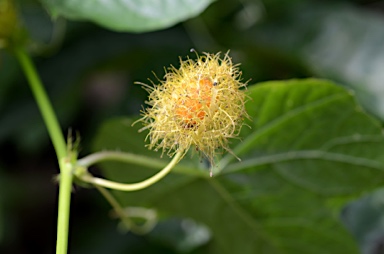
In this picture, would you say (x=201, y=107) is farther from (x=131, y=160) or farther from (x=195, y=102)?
(x=131, y=160)

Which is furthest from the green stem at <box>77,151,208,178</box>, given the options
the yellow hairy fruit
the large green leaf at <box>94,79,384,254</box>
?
the yellow hairy fruit

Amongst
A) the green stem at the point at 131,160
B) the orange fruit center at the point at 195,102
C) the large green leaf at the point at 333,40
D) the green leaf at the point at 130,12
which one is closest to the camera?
the orange fruit center at the point at 195,102

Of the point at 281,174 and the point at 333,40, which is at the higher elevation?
the point at 333,40

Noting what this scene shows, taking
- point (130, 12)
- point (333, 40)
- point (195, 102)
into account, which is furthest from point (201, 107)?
point (333, 40)

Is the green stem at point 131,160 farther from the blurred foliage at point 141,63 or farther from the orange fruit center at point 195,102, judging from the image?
the blurred foliage at point 141,63

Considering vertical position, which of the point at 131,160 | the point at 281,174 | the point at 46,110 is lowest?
the point at 281,174

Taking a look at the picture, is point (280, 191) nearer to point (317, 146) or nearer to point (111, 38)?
point (317, 146)

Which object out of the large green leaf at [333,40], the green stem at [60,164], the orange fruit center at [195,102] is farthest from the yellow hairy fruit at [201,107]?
the large green leaf at [333,40]
